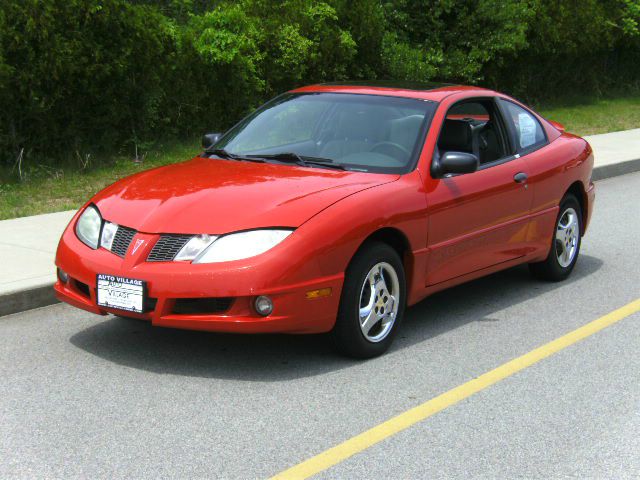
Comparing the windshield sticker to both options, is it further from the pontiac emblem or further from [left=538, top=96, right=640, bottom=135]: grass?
[left=538, top=96, right=640, bottom=135]: grass

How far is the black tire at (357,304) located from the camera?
5.75 m

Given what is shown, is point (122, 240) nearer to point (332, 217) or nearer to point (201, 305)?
point (201, 305)

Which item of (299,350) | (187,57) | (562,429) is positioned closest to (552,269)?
(299,350)

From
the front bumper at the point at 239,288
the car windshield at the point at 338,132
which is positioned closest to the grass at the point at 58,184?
the car windshield at the point at 338,132

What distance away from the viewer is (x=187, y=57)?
1391 cm

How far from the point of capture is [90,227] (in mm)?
6105

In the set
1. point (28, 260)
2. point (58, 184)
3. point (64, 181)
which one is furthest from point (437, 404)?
point (64, 181)

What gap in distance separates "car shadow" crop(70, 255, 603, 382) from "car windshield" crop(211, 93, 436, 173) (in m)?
1.10

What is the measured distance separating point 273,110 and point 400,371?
2.42m

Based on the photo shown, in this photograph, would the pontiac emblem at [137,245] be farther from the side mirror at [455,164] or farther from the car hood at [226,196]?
the side mirror at [455,164]

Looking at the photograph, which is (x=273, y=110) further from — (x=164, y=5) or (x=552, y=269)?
(x=164, y=5)

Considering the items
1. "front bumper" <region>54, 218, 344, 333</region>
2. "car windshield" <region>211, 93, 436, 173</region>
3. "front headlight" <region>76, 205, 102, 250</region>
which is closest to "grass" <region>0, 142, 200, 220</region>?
"car windshield" <region>211, 93, 436, 173</region>

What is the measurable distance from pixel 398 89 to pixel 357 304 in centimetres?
202

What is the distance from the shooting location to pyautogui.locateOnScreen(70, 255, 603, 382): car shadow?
5781mm
